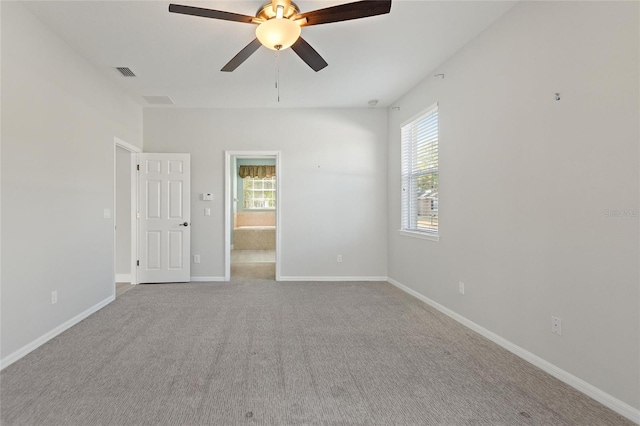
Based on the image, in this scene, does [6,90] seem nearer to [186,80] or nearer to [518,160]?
[186,80]

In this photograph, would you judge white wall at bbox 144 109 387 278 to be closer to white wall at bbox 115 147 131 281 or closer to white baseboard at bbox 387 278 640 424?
white wall at bbox 115 147 131 281

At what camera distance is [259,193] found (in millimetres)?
9773

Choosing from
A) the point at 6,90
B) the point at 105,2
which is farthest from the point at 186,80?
the point at 6,90

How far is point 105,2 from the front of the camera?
2.38 m

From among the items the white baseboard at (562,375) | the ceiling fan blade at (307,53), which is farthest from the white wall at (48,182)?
the white baseboard at (562,375)

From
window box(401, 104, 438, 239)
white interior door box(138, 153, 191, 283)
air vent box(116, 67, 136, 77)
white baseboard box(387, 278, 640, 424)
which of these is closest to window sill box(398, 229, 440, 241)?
window box(401, 104, 438, 239)

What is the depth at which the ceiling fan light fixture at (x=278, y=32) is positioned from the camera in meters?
2.08

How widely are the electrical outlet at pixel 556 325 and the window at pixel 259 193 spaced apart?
821 cm

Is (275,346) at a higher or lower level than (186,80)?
lower

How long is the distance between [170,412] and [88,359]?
3.60 ft

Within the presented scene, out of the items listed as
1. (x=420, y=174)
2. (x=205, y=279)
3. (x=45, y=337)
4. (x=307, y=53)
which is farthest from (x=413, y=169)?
(x=45, y=337)

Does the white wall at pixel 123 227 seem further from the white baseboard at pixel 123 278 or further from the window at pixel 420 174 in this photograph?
the window at pixel 420 174

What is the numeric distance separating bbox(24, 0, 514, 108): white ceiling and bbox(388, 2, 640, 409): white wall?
15.3 inches

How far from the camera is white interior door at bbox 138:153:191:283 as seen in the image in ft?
15.4
